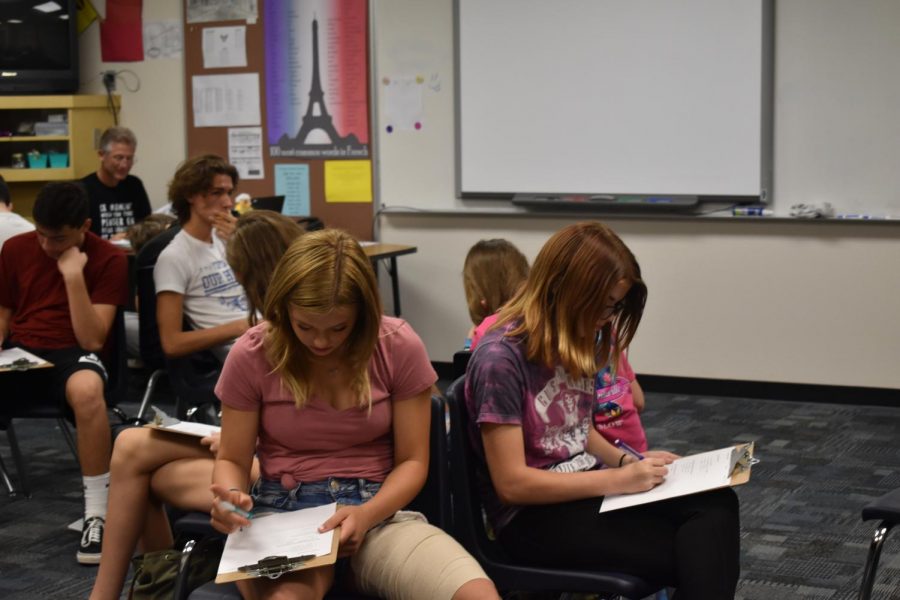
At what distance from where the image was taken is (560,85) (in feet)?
18.4

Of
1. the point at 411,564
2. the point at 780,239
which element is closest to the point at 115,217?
the point at 780,239

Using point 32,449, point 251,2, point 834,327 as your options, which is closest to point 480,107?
point 251,2

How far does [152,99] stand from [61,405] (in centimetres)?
336

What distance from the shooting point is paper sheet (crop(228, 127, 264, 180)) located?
6434 millimetres

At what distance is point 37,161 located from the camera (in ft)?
21.6

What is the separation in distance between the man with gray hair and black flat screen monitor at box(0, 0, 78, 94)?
72 centimetres

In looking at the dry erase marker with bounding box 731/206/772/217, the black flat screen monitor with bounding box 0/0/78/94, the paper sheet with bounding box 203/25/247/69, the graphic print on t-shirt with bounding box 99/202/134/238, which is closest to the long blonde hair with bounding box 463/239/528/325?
the dry erase marker with bounding box 731/206/772/217

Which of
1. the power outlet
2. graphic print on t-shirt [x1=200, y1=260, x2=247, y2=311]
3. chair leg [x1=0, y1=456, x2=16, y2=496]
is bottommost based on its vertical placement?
chair leg [x1=0, y1=456, x2=16, y2=496]

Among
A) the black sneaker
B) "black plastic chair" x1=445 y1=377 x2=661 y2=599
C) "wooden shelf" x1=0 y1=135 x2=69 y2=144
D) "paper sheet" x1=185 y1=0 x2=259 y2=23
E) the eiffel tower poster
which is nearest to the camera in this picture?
"black plastic chair" x1=445 y1=377 x2=661 y2=599

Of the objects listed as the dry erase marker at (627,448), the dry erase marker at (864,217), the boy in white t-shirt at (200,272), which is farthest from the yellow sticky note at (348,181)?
the dry erase marker at (627,448)

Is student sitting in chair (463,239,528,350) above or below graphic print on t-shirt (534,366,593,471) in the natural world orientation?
above

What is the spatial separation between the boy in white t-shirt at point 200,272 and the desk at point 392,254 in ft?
4.69

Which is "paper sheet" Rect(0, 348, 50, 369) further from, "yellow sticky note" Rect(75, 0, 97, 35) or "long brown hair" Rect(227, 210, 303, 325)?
"yellow sticky note" Rect(75, 0, 97, 35)

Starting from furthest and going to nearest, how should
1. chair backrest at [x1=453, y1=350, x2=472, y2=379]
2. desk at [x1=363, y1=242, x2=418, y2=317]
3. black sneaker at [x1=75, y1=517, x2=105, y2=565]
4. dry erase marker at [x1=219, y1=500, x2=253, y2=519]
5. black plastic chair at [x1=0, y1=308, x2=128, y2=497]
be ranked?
1. desk at [x1=363, y1=242, x2=418, y2=317]
2. black plastic chair at [x1=0, y1=308, x2=128, y2=497]
3. black sneaker at [x1=75, y1=517, x2=105, y2=565]
4. chair backrest at [x1=453, y1=350, x2=472, y2=379]
5. dry erase marker at [x1=219, y1=500, x2=253, y2=519]
